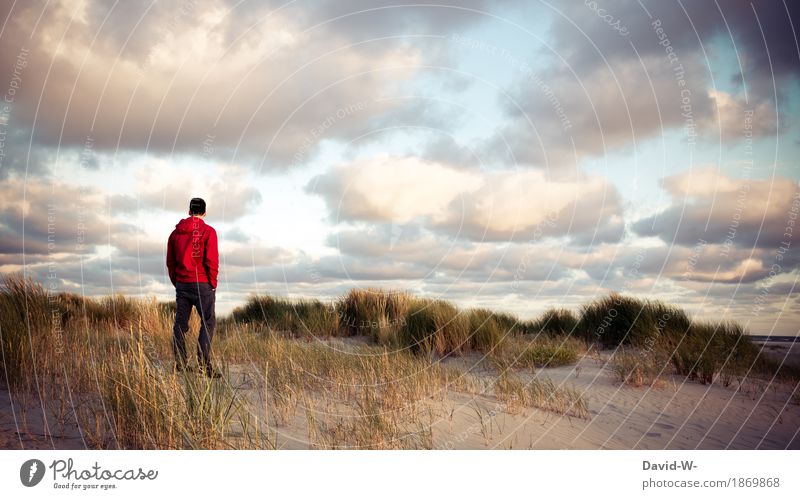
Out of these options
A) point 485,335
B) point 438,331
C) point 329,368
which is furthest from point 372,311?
point 329,368

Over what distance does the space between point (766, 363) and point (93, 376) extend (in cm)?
1016

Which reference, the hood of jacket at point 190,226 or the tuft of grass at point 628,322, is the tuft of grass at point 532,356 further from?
the hood of jacket at point 190,226

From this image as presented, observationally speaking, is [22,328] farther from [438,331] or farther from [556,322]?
[556,322]

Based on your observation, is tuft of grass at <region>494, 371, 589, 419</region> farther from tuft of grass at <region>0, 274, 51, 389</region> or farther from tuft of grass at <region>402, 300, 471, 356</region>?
tuft of grass at <region>0, 274, 51, 389</region>

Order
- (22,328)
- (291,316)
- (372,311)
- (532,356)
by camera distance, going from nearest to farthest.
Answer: (22,328)
(532,356)
(372,311)
(291,316)

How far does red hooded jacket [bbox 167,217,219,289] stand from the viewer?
6953 mm

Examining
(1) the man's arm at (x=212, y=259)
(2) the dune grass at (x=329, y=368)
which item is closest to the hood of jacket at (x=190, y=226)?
(1) the man's arm at (x=212, y=259)

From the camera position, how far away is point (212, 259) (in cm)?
701

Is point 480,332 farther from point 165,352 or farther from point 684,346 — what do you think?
point 165,352

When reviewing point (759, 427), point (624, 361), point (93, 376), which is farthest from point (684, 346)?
point (93, 376)
